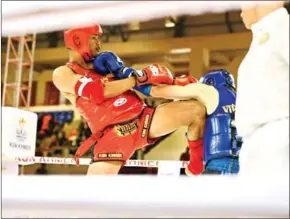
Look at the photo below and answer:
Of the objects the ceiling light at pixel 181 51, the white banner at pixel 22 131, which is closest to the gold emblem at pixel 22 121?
A: the white banner at pixel 22 131

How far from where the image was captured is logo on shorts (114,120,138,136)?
5.55 ft

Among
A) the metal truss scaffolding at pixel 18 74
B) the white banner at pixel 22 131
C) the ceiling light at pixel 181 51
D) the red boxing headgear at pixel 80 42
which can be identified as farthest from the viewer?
the ceiling light at pixel 181 51

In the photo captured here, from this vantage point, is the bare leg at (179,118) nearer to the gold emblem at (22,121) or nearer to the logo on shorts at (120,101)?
the logo on shorts at (120,101)

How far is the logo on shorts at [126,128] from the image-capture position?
1.69 m

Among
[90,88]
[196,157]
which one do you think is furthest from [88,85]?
[196,157]

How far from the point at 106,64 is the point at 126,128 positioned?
217mm

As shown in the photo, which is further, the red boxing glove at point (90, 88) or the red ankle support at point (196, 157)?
the red ankle support at point (196, 157)

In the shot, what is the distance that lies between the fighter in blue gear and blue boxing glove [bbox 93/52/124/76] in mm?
296

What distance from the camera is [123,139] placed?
66.5 inches

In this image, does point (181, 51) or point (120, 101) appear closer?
point (120, 101)

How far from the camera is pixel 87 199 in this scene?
0.66 metres

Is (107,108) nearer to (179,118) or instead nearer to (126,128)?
(126,128)

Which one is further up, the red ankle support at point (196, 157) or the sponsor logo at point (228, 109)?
the sponsor logo at point (228, 109)

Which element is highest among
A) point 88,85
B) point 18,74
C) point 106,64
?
point 18,74
